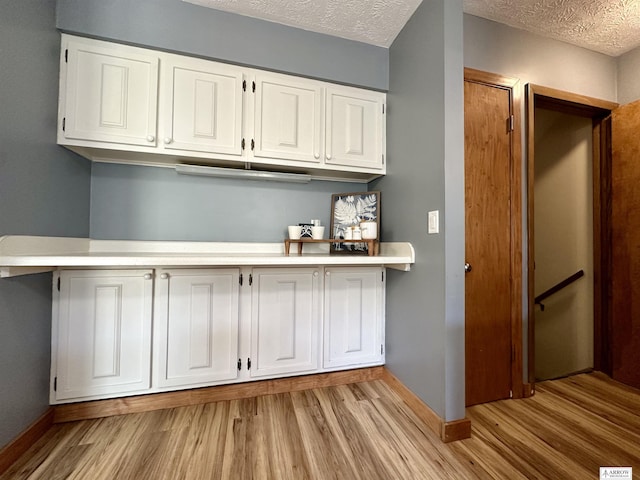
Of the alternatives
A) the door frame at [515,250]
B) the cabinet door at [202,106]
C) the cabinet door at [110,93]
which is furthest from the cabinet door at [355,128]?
the cabinet door at [110,93]

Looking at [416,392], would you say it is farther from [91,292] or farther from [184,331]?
[91,292]

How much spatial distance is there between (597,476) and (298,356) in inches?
59.1

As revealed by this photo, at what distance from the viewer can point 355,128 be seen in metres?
1.82

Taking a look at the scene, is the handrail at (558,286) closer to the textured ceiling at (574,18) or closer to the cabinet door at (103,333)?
the textured ceiling at (574,18)

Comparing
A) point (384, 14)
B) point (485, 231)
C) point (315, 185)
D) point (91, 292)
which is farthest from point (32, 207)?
point (485, 231)

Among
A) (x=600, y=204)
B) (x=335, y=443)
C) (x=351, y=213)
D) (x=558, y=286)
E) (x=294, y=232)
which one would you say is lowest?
(x=335, y=443)

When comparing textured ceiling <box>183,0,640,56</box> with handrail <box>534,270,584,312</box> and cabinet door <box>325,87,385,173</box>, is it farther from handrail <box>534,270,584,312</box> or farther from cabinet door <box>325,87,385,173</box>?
handrail <box>534,270,584,312</box>

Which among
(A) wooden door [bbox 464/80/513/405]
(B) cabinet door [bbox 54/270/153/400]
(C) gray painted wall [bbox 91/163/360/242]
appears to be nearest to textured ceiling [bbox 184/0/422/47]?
(A) wooden door [bbox 464/80/513/405]

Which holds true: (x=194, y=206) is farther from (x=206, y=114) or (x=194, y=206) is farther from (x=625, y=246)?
(x=625, y=246)

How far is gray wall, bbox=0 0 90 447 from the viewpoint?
3.59 feet

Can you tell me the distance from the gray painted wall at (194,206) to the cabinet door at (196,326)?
0.35 m

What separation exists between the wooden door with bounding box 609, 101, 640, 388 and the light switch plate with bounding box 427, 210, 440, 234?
66.3 inches

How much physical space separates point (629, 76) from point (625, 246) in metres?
1.30

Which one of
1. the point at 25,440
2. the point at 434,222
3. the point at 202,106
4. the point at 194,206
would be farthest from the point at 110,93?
the point at 434,222
